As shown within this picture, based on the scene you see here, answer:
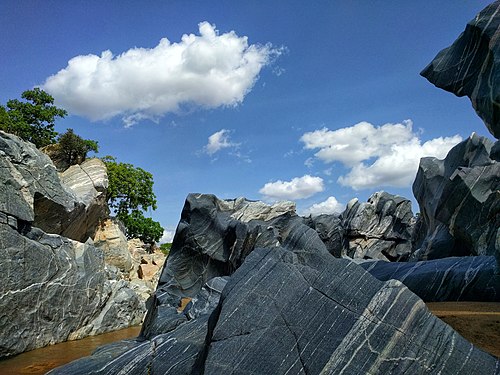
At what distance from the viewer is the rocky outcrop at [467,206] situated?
1786cm

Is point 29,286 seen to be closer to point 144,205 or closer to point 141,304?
point 141,304

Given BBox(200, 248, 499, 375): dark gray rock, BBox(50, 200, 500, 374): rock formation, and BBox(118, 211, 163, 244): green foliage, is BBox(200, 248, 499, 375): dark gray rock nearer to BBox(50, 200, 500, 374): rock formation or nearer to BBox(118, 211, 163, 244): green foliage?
BBox(50, 200, 500, 374): rock formation

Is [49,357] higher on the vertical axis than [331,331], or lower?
lower

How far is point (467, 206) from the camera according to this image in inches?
767

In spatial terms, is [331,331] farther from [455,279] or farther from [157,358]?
[455,279]

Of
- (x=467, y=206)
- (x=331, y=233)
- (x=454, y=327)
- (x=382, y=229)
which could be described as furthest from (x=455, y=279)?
(x=382, y=229)

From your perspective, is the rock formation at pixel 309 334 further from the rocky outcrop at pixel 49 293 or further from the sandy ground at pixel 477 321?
the rocky outcrop at pixel 49 293

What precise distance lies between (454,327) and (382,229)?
36.7 m

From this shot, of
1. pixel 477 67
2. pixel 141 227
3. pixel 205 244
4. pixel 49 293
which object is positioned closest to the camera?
pixel 477 67

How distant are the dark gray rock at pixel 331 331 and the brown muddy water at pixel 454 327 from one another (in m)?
1.67

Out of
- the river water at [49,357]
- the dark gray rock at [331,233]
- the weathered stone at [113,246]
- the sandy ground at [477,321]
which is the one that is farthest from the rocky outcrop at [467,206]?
the weathered stone at [113,246]

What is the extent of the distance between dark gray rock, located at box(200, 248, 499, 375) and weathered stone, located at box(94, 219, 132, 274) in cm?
2680

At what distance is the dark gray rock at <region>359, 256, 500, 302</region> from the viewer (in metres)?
11.8

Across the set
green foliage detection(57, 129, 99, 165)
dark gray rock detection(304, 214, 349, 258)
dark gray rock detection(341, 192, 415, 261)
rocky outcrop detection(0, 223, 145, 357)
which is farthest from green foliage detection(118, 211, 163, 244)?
rocky outcrop detection(0, 223, 145, 357)
